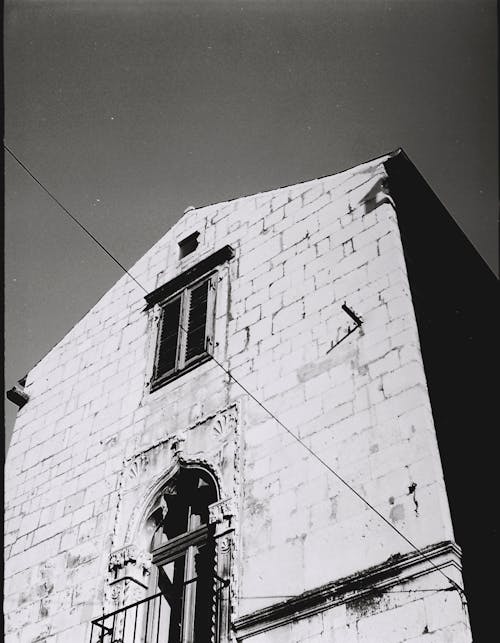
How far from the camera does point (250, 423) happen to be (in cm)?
816

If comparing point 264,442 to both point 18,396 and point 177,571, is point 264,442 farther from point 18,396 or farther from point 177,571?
point 18,396

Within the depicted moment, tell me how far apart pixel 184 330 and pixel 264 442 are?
113 inches

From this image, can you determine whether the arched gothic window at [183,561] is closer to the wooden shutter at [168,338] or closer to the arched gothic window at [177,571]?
the arched gothic window at [177,571]

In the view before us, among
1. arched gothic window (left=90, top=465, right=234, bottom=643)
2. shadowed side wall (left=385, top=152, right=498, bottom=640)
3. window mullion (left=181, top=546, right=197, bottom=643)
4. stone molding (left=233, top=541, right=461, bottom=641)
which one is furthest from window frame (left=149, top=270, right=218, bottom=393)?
stone molding (left=233, top=541, right=461, bottom=641)

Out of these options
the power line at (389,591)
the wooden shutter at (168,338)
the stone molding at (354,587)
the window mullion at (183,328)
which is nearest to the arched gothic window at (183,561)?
the stone molding at (354,587)

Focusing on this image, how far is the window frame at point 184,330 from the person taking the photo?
9.62m

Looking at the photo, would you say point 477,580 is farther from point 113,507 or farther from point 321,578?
point 113,507

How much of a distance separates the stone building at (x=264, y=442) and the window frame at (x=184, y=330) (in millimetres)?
34

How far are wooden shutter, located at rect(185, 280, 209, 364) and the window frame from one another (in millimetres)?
36

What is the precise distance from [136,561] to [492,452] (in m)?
4.11

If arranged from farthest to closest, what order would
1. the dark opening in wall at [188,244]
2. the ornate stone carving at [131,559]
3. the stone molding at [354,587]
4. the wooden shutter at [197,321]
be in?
the dark opening in wall at [188,244]
the wooden shutter at [197,321]
the ornate stone carving at [131,559]
the stone molding at [354,587]

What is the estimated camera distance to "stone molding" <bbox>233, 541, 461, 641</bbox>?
5699mm

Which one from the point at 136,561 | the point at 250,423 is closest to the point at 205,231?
the point at 250,423

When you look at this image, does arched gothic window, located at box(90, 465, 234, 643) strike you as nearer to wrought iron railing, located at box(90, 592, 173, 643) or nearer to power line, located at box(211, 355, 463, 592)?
wrought iron railing, located at box(90, 592, 173, 643)
